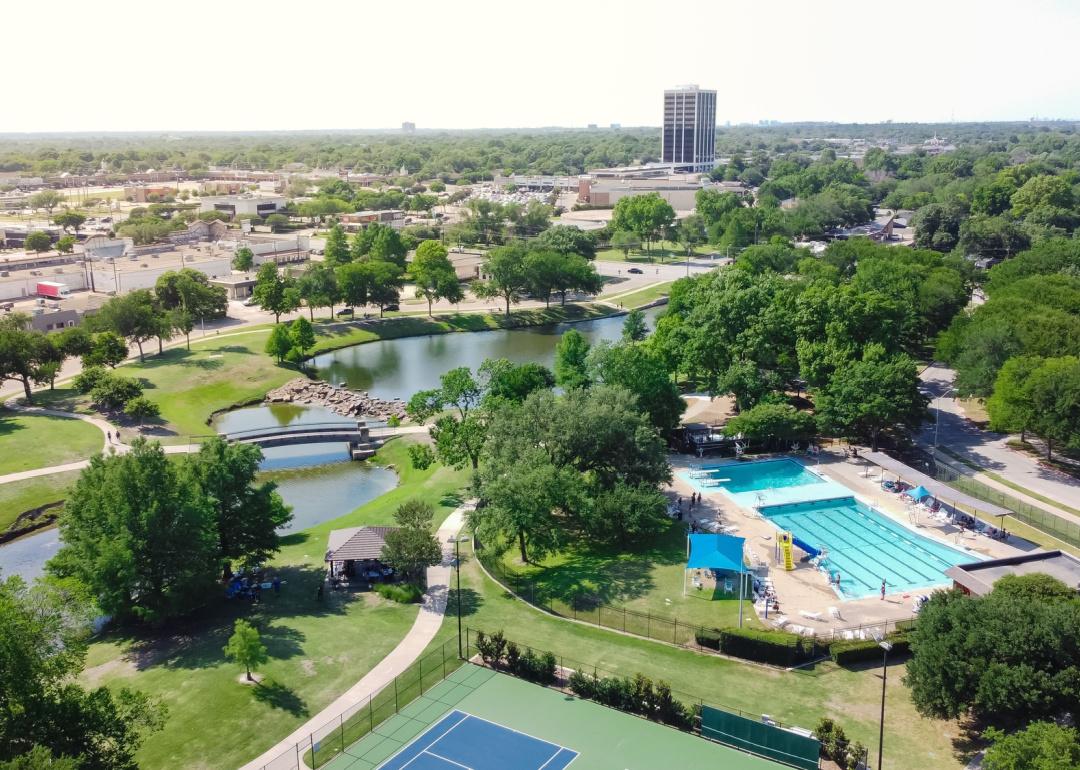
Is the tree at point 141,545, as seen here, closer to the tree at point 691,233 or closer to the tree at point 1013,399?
the tree at point 1013,399

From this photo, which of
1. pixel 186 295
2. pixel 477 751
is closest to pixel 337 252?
pixel 186 295

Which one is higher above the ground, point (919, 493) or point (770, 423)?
point (770, 423)

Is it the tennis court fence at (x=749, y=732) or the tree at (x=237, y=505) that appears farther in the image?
the tree at (x=237, y=505)

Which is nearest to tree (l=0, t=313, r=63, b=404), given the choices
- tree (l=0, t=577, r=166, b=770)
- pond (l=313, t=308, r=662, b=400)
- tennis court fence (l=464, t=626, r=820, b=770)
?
pond (l=313, t=308, r=662, b=400)

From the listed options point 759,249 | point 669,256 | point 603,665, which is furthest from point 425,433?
point 669,256

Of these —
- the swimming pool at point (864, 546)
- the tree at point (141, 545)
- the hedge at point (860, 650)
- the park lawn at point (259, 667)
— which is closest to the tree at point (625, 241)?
the swimming pool at point (864, 546)

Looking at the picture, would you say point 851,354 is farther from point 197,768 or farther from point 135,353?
point 135,353

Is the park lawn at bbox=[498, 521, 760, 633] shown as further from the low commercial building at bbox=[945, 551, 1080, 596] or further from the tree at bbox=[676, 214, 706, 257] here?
the tree at bbox=[676, 214, 706, 257]

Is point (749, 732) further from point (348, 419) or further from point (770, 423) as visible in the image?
point (348, 419)
